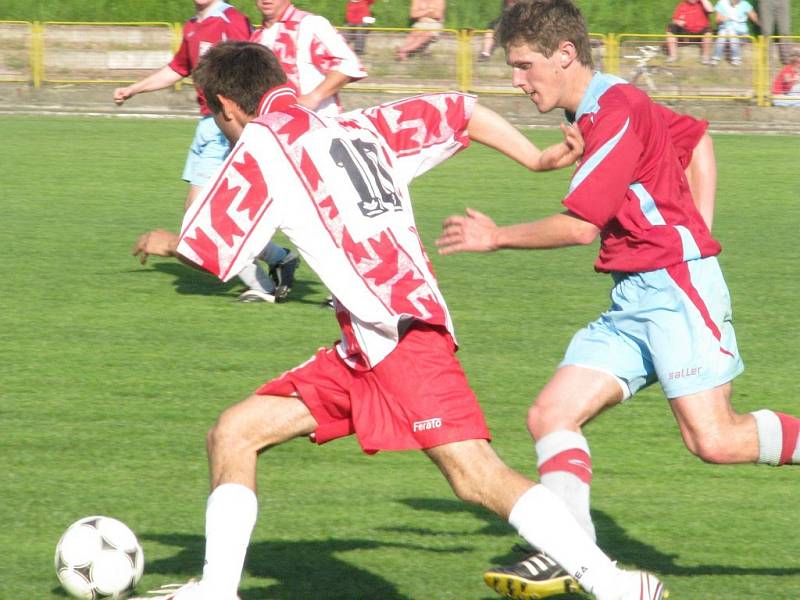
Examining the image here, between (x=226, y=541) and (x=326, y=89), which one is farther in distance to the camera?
(x=326, y=89)

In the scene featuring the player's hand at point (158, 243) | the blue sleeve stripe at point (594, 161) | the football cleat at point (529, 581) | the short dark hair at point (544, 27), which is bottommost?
the football cleat at point (529, 581)

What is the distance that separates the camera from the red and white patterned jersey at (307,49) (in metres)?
9.35

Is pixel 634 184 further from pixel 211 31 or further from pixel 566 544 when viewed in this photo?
pixel 211 31

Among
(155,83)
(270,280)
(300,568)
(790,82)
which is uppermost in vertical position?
(155,83)

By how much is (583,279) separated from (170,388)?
408cm

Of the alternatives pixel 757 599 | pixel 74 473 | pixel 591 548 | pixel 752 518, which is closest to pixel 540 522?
pixel 591 548

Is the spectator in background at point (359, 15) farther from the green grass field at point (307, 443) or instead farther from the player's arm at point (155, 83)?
the player's arm at point (155, 83)

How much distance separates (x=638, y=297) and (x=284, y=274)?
17.3 ft

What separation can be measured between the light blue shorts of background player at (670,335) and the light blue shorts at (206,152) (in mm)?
5419

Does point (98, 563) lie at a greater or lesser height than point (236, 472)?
lesser

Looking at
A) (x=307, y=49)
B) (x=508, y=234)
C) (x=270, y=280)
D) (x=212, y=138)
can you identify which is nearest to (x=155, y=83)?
(x=212, y=138)

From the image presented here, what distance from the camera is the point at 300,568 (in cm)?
498

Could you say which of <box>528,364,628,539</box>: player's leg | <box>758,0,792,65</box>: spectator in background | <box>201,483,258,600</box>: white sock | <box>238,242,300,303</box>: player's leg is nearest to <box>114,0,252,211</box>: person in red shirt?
<box>238,242,300,303</box>: player's leg

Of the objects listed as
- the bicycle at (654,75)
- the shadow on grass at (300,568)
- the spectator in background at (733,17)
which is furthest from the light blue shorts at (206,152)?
the spectator in background at (733,17)
